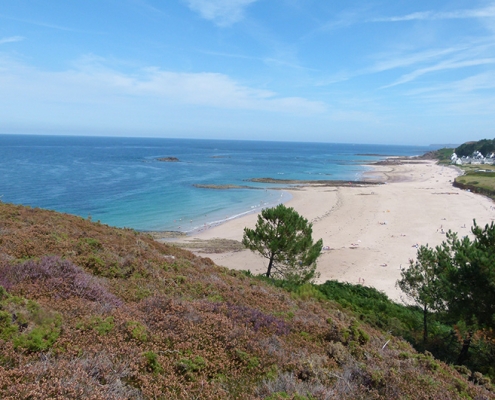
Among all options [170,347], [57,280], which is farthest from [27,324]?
[170,347]

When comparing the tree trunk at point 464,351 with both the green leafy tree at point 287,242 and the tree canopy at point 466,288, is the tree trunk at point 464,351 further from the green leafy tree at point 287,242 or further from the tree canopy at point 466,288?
the green leafy tree at point 287,242

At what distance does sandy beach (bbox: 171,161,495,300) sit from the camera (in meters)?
25.9

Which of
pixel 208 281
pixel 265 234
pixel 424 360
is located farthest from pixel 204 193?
pixel 424 360

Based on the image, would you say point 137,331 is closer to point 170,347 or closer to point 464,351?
point 170,347

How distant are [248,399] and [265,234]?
13.5m

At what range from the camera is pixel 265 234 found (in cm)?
1845

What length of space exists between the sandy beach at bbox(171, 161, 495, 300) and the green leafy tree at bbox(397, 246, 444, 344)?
7893 millimetres

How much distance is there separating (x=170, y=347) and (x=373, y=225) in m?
36.5

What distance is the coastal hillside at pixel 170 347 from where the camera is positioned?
15.9ft

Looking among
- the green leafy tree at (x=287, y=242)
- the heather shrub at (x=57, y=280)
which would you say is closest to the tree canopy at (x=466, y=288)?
the green leafy tree at (x=287, y=242)

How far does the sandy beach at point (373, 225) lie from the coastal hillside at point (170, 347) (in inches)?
576

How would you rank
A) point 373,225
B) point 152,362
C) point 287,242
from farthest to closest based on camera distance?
1. point 373,225
2. point 287,242
3. point 152,362

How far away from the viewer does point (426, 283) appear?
502 inches

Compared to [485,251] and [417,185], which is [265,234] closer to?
[485,251]
